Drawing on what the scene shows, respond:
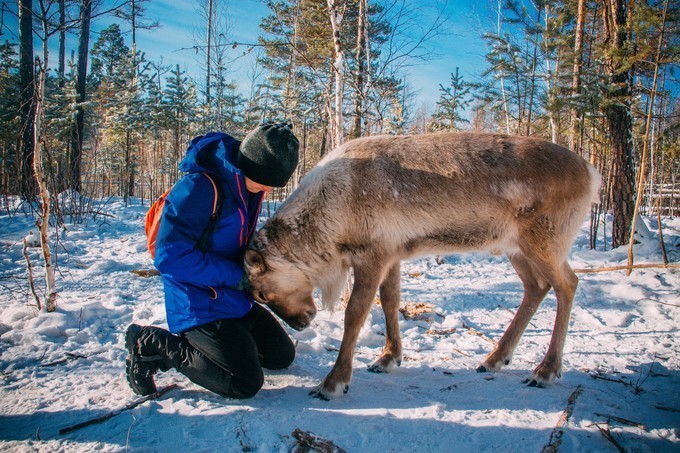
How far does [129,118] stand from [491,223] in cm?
2172

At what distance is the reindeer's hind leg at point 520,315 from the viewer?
117 inches

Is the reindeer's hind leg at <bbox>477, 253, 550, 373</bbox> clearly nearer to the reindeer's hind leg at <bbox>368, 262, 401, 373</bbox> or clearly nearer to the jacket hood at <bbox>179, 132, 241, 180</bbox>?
the reindeer's hind leg at <bbox>368, 262, 401, 373</bbox>

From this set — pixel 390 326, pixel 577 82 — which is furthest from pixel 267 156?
pixel 577 82

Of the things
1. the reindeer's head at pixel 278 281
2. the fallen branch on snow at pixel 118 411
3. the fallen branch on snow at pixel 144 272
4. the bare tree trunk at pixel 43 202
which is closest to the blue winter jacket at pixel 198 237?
the reindeer's head at pixel 278 281

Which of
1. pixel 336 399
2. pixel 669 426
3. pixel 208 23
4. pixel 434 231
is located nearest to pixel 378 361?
pixel 336 399

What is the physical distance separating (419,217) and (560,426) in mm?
1508

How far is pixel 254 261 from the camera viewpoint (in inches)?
103

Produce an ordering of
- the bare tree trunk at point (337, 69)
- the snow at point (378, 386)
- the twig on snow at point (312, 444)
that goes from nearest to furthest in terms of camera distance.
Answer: the twig on snow at point (312, 444) → the snow at point (378, 386) → the bare tree trunk at point (337, 69)

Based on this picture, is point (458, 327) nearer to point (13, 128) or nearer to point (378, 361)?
point (378, 361)

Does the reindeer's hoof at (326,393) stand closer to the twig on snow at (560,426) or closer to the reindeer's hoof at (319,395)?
the reindeer's hoof at (319,395)

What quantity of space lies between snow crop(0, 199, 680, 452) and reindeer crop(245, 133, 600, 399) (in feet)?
1.28

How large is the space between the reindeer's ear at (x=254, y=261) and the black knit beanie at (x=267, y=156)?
501mm

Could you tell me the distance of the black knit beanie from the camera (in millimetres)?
2473

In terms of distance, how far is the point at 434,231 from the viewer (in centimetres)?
274
